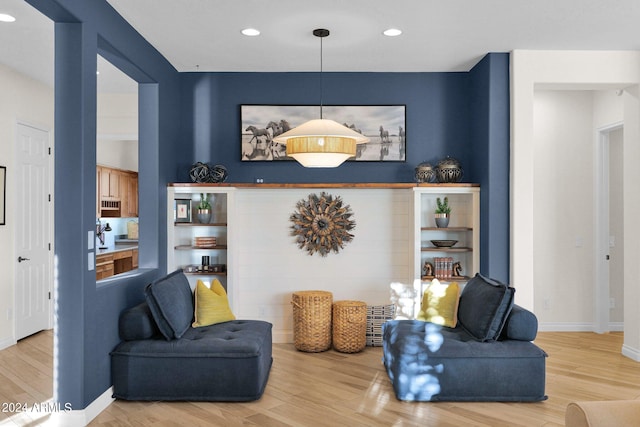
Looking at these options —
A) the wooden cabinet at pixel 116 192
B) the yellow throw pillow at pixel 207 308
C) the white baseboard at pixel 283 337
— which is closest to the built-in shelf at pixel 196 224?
the yellow throw pillow at pixel 207 308

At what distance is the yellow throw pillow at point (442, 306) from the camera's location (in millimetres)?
4414

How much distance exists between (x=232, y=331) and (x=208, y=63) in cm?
275

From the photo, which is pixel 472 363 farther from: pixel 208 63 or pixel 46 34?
pixel 46 34

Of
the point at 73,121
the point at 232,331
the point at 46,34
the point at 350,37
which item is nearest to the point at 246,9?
the point at 350,37

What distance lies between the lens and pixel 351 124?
18.7 feet

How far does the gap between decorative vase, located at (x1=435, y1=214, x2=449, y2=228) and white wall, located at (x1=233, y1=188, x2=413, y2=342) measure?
1.14ft

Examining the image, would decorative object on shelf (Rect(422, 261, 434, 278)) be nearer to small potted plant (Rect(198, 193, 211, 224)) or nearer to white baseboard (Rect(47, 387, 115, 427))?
small potted plant (Rect(198, 193, 211, 224))

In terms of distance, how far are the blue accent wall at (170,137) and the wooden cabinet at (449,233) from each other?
19cm

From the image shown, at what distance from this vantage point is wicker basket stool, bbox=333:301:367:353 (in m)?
5.17

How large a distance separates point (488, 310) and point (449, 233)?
70.1 inches

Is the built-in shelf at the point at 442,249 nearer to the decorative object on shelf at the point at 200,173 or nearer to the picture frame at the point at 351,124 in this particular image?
the picture frame at the point at 351,124

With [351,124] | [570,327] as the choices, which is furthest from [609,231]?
[351,124]

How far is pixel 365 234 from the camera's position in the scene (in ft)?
18.6

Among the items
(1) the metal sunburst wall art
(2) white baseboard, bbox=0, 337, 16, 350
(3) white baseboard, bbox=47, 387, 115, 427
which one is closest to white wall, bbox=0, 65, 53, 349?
(2) white baseboard, bbox=0, 337, 16, 350
